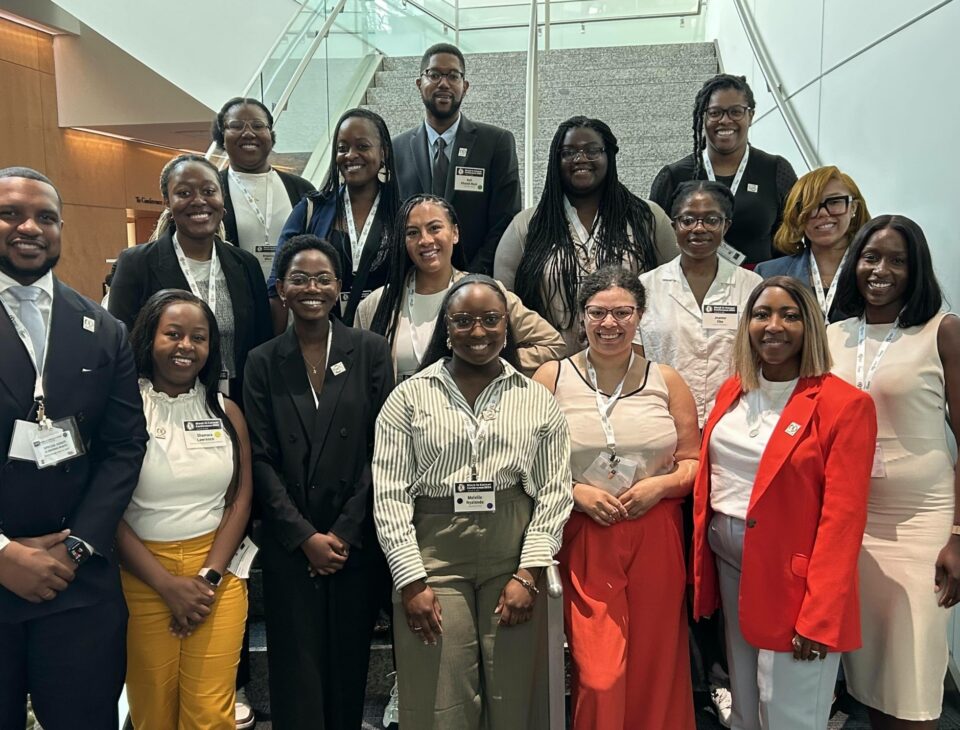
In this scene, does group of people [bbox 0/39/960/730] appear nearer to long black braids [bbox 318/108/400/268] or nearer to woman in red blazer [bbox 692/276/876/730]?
woman in red blazer [bbox 692/276/876/730]

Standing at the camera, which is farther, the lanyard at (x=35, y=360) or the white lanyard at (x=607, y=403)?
the white lanyard at (x=607, y=403)

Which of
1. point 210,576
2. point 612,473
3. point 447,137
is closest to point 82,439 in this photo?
point 210,576

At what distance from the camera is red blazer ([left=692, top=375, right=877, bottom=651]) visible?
2254 mm

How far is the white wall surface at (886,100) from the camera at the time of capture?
10.0 ft

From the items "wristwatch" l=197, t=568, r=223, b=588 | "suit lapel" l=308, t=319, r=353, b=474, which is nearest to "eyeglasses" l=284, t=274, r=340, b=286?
"suit lapel" l=308, t=319, r=353, b=474

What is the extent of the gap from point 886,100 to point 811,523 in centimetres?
251

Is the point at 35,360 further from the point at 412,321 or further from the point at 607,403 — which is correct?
the point at 607,403

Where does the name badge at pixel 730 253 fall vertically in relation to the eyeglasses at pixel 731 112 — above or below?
below

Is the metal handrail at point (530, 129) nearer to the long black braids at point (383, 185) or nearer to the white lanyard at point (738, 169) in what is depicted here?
the white lanyard at point (738, 169)

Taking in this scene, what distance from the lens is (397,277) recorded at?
3018mm

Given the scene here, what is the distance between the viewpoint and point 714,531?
8.18ft

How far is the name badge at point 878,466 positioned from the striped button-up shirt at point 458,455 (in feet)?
3.37

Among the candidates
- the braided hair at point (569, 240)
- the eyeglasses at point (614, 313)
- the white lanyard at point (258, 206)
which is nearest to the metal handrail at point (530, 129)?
the braided hair at point (569, 240)

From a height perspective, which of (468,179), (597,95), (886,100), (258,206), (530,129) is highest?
(597,95)
